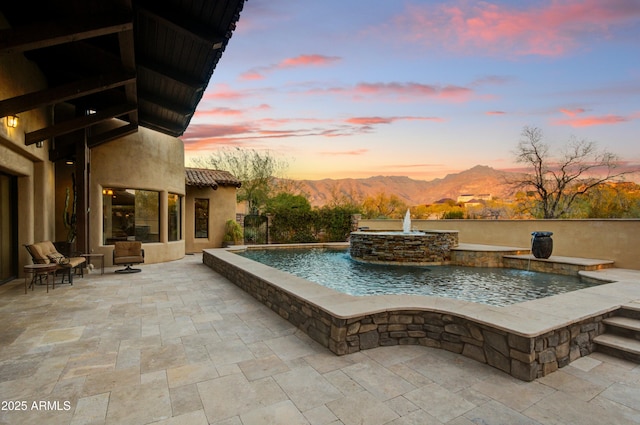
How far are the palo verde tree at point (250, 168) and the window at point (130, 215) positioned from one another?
45.6 ft

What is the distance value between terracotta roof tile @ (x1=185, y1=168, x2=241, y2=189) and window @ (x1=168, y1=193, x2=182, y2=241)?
1485mm

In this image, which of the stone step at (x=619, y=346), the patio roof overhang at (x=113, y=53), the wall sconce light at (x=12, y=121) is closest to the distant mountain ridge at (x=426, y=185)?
the patio roof overhang at (x=113, y=53)

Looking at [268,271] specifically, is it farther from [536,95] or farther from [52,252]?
[536,95]

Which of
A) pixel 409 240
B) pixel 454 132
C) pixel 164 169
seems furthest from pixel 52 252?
pixel 454 132

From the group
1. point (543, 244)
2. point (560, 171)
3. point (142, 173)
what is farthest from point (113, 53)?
point (560, 171)

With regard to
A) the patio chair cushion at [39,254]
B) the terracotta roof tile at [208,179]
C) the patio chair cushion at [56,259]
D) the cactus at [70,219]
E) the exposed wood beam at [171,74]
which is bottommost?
the patio chair cushion at [56,259]

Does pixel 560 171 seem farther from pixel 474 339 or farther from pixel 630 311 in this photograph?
pixel 474 339

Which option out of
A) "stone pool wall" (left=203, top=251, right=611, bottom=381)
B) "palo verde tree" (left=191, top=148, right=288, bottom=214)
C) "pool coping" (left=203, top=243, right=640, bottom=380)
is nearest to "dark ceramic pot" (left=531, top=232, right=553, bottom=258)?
"pool coping" (left=203, top=243, right=640, bottom=380)

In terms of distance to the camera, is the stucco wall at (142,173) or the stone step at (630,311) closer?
the stone step at (630,311)

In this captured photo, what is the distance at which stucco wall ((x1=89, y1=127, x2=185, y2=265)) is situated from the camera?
9.05 m

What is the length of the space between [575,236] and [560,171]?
1176 centimetres

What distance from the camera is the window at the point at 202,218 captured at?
1402cm

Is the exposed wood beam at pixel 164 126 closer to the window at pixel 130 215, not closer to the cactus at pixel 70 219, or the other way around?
the window at pixel 130 215

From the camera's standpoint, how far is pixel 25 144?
6531 millimetres
